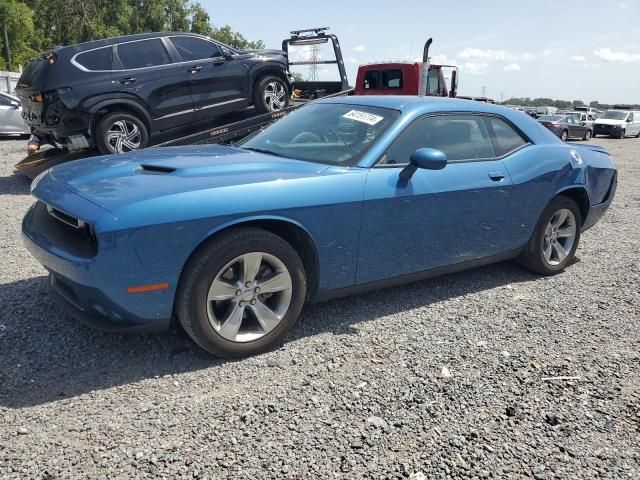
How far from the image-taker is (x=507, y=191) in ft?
13.6

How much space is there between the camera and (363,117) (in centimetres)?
389

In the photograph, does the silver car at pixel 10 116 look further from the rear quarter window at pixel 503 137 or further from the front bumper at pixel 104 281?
the rear quarter window at pixel 503 137

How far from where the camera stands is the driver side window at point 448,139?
12.1 feet

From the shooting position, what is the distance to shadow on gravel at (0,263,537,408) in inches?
110

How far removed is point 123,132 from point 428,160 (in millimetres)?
5176

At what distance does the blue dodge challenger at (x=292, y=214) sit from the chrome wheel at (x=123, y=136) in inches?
145

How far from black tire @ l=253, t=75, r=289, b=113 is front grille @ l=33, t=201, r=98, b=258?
553cm

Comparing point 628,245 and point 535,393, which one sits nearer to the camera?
point 535,393

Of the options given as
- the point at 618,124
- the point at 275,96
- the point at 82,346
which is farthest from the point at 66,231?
the point at 618,124

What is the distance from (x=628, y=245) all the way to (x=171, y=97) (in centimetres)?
605

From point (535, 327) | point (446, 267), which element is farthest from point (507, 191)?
point (535, 327)

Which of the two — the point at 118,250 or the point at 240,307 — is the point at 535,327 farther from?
the point at 118,250

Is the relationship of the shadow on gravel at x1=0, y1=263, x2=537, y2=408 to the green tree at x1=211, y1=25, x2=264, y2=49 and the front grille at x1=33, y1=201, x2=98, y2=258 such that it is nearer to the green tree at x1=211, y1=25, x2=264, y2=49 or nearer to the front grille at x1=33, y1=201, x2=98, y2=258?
the front grille at x1=33, y1=201, x2=98, y2=258

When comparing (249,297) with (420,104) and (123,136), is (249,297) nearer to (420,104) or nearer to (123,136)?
(420,104)
